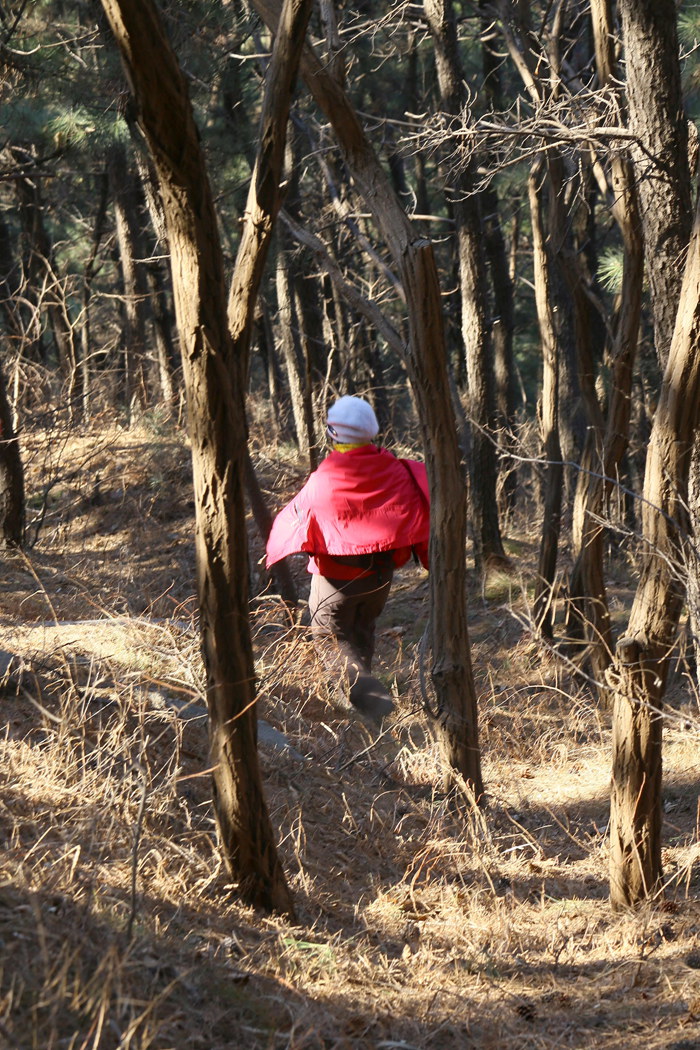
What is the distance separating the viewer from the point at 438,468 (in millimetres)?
5910

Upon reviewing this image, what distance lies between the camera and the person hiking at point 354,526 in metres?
7.36

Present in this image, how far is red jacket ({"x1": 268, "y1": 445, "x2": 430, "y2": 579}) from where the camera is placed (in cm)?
734

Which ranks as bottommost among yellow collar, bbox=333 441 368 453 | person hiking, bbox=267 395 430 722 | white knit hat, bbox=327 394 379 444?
person hiking, bbox=267 395 430 722

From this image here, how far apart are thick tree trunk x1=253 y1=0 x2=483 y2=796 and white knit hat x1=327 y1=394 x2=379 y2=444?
5.07 feet

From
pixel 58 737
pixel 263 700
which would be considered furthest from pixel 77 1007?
pixel 263 700

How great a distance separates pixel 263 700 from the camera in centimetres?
712

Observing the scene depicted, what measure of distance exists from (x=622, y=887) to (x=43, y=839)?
7.97ft

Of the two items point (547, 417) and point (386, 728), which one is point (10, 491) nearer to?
point (547, 417)

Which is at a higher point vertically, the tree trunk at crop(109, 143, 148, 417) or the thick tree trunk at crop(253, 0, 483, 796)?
the tree trunk at crop(109, 143, 148, 417)

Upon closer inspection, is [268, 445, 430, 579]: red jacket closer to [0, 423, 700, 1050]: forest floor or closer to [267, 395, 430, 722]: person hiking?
[267, 395, 430, 722]: person hiking

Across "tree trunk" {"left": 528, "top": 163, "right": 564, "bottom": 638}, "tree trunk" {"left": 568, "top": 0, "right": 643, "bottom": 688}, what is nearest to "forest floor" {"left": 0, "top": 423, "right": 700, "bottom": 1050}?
"tree trunk" {"left": 568, "top": 0, "right": 643, "bottom": 688}

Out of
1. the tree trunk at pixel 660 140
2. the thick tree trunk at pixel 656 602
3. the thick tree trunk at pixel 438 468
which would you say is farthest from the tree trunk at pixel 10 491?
the thick tree trunk at pixel 656 602

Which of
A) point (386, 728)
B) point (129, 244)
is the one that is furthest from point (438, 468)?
point (129, 244)

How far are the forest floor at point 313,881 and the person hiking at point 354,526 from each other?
0.22 m
